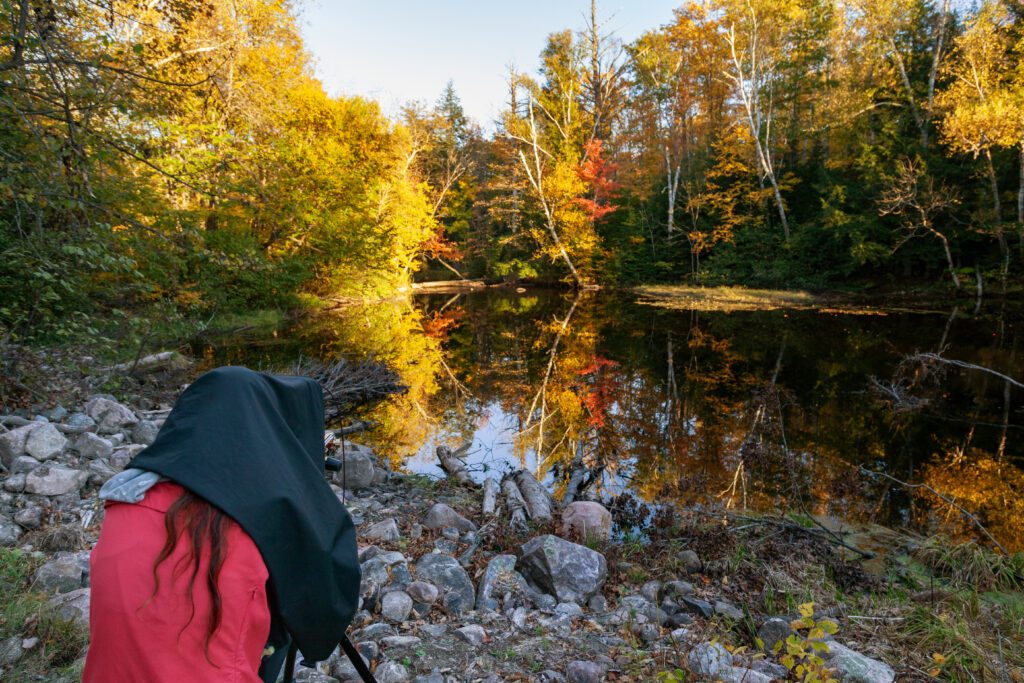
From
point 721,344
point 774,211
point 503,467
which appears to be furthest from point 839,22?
point 503,467

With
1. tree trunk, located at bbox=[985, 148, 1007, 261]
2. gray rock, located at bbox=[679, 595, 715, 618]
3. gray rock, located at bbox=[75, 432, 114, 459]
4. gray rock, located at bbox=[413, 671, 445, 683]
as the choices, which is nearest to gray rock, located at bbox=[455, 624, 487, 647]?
gray rock, located at bbox=[413, 671, 445, 683]

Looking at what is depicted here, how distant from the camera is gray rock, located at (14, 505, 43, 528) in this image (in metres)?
3.92

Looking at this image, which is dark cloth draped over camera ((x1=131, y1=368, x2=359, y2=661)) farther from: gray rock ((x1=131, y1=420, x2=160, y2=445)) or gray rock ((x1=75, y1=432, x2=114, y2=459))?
gray rock ((x1=131, y1=420, x2=160, y2=445))

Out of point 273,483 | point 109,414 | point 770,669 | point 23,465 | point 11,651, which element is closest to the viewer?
point 273,483

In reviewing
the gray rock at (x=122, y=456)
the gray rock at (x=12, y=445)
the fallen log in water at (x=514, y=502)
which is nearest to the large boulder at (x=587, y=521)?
the fallen log in water at (x=514, y=502)

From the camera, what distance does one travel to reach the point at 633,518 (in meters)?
5.29

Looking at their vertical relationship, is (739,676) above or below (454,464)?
above

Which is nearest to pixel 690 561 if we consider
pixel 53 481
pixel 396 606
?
pixel 396 606

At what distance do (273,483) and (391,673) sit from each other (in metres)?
1.89

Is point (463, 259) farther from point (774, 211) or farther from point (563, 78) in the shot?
point (774, 211)

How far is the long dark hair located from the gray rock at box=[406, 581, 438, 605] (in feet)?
8.00

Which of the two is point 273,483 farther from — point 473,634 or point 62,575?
point 62,575

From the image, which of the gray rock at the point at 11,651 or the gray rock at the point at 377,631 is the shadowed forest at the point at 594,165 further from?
the gray rock at the point at 377,631

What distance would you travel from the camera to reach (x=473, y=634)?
3.11 meters
